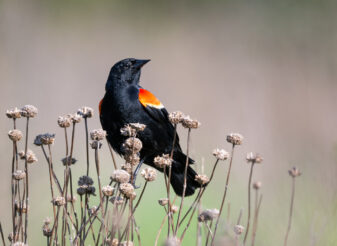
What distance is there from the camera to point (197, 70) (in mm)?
7297

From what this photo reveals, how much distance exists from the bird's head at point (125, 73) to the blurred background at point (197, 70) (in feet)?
2.80

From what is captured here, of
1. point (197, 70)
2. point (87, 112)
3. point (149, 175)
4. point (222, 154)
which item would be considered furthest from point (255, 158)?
point (197, 70)

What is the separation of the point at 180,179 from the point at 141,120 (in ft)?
1.55

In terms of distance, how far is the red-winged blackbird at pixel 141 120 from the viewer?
283 centimetres

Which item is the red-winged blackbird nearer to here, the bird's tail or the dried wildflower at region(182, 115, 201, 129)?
the bird's tail

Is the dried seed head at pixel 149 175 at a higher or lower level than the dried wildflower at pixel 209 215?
higher

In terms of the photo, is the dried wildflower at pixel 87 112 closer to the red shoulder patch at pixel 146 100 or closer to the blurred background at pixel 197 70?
the red shoulder patch at pixel 146 100

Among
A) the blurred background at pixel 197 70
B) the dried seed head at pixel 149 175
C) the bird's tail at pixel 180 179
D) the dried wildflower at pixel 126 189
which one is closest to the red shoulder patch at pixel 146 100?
the bird's tail at pixel 180 179

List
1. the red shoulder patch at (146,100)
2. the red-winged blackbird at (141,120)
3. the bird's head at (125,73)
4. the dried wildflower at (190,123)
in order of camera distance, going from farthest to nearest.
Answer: the bird's head at (125,73) → the red shoulder patch at (146,100) → the red-winged blackbird at (141,120) → the dried wildflower at (190,123)

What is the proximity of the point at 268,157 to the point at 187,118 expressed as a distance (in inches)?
148

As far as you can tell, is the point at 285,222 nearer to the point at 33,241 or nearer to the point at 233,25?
the point at 33,241

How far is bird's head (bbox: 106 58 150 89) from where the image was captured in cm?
312

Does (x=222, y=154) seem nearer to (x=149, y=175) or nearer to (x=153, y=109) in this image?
(x=149, y=175)

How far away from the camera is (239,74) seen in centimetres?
705
